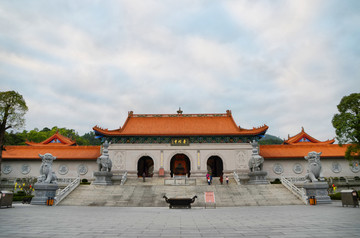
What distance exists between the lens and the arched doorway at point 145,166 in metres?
29.3

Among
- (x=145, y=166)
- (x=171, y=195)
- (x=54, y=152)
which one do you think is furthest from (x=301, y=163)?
(x=54, y=152)

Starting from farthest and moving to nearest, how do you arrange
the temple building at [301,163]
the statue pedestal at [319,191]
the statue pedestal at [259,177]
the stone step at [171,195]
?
the temple building at [301,163], the statue pedestal at [259,177], the stone step at [171,195], the statue pedestal at [319,191]

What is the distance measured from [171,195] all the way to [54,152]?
59.0ft

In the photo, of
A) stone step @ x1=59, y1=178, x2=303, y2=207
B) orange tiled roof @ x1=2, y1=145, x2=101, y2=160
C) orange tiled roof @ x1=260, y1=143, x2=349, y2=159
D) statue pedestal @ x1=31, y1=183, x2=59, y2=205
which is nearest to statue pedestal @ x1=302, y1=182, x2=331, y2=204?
stone step @ x1=59, y1=178, x2=303, y2=207

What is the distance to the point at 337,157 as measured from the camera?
2648 centimetres

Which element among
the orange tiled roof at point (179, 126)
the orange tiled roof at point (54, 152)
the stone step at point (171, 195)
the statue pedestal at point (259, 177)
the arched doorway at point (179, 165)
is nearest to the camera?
the stone step at point (171, 195)

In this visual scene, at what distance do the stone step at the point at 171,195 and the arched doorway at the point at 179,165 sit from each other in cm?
1073

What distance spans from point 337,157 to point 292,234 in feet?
86.3

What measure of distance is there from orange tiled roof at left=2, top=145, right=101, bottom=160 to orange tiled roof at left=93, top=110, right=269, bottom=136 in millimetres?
3421

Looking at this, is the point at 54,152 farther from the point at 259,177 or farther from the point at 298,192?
the point at 298,192

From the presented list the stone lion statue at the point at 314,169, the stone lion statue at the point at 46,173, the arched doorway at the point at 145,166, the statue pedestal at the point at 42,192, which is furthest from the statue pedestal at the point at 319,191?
the arched doorway at the point at 145,166

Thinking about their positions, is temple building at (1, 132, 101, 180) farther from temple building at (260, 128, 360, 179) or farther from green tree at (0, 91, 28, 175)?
temple building at (260, 128, 360, 179)

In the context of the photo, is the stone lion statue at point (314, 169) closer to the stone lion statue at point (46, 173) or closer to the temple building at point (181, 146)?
the temple building at point (181, 146)

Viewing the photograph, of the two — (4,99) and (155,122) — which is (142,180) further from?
(4,99)
